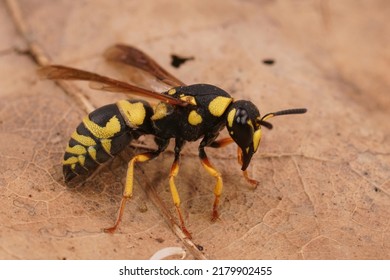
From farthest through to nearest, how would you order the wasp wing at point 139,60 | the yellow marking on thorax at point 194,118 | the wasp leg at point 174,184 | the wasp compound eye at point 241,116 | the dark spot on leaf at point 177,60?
the dark spot on leaf at point 177,60
the wasp wing at point 139,60
the yellow marking on thorax at point 194,118
the wasp compound eye at point 241,116
the wasp leg at point 174,184

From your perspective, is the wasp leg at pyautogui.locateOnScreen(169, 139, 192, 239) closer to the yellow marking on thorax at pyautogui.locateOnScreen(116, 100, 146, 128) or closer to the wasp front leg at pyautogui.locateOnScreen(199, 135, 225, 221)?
the wasp front leg at pyautogui.locateOnScreen(199, 135, 225, 221)

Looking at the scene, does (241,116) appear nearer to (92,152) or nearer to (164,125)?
(164,125)

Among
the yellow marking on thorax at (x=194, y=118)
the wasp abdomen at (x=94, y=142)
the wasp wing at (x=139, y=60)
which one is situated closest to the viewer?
the wasp abdomen at (x=94, y=142)

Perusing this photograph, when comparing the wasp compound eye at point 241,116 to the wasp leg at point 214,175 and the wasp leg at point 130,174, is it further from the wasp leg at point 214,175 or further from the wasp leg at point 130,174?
the wasp leg at point 130,174

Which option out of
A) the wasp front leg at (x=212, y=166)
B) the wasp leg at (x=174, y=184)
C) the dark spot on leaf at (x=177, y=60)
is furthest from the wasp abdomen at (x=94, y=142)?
the dark spot on leaf at (x=177, y=60)

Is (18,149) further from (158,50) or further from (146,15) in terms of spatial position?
(146,15)

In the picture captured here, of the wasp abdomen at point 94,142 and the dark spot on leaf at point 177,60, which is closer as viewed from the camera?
the wasp abdomen at point 94,142

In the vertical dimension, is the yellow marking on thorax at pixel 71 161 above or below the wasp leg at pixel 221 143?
above
